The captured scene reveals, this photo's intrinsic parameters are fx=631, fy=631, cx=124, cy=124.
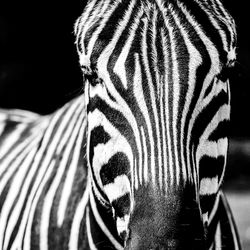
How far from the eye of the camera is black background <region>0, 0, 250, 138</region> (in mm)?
8023

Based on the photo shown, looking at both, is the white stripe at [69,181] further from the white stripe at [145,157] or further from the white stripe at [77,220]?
the white stripe at [145,157]

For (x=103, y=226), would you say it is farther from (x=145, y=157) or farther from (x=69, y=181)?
(x=145, y=157)

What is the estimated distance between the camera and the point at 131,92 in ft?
7.80

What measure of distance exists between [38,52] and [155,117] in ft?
20.2

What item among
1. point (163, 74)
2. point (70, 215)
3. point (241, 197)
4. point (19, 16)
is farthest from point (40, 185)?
point (241, 197)

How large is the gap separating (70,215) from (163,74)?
3.24 ft

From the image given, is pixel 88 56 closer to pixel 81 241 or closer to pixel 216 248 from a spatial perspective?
pixel 81 241

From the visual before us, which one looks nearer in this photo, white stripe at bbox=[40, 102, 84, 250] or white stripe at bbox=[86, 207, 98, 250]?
white stripe at bbox=[86, 207, 98, 250]

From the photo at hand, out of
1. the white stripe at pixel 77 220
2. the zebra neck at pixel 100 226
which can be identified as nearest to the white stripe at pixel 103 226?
the zebra neck at pixel 100 226

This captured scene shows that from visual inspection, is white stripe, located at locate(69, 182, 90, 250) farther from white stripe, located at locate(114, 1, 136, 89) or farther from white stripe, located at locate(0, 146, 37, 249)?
white stripe, located at locate(114, 1, 136, 89)

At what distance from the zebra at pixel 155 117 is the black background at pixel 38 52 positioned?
212 inches

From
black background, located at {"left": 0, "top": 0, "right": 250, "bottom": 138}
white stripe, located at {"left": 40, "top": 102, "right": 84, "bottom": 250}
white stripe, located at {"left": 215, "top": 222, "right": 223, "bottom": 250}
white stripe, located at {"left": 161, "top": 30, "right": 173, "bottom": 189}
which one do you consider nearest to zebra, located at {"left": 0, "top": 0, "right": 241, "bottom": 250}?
white stripe, located at {"left": 161, "top": 30, "right": 173, "bottom": 189}

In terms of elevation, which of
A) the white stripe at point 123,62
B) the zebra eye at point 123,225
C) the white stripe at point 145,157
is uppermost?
the white stripe at point 123,62

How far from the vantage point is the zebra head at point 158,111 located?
7.35 feet
